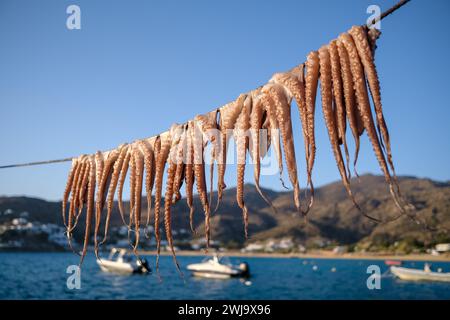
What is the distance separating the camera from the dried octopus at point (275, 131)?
2.86 m

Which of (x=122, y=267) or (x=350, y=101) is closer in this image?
(x=350, y=101)

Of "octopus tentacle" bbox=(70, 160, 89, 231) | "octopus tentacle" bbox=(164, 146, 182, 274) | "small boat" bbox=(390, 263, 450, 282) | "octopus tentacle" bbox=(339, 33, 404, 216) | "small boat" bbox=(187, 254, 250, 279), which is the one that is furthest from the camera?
"small boat" bbox=(187, 254, 250, 279)

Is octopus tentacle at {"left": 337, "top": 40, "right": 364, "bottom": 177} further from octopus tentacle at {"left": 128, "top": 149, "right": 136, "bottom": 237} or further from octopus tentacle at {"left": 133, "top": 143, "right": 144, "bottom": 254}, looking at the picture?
octopus tentacle at {"left": 128, "top": 149, "right": 136, "bottom": 237}

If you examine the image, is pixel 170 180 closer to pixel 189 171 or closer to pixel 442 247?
pixel 189 171

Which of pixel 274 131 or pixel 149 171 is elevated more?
pixel 274 131

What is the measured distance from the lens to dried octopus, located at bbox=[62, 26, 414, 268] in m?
2.86

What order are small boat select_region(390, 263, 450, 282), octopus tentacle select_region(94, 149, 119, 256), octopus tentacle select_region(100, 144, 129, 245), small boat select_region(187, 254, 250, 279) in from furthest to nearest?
1. small boat select_region(187, 254, 250, 279)
2. small boat select_region(390, 263, 450, 282)
3. octopus tentacle select_region(94, 149, 119, 256)
4. octopus tentacle select_region(100, 144, 129, 245)

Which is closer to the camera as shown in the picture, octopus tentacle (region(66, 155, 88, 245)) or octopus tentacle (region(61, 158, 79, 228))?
octopus tentacle (region(66, 155, 88, 245))

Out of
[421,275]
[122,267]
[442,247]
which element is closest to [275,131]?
[421,275]

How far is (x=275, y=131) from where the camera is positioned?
3209mm

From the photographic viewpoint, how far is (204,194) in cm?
351

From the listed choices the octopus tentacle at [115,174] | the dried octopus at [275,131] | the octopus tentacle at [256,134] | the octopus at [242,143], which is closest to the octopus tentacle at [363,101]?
the dried octopus at [275,131]

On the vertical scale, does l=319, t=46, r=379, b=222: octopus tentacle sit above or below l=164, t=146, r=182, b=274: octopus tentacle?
above

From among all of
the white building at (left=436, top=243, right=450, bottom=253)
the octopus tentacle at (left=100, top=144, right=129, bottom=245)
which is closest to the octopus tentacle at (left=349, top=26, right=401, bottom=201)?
the octopus tentacle at (left=100, top=144, right=129, bottom=245)
